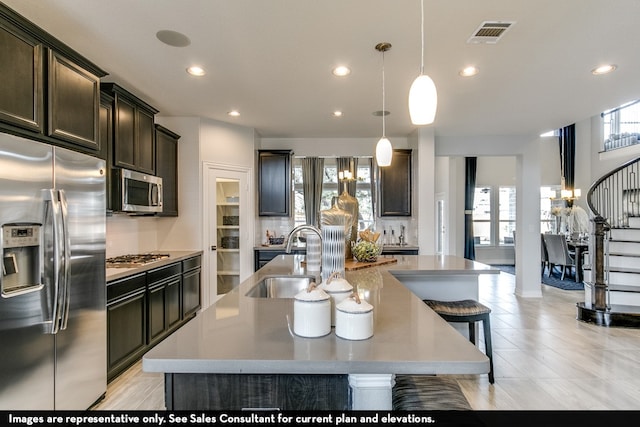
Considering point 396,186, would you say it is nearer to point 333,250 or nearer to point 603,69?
point 603,69

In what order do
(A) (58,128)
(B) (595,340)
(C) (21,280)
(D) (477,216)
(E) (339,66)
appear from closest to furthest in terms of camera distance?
(C) (21,280), (A) (58,128), (E) (339,66), (B) (595,340), (D) (477,216)

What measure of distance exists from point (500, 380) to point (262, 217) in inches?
158

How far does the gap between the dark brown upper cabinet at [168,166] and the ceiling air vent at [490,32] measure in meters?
3.42

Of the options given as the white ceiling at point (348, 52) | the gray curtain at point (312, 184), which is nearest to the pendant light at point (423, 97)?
the white ceiling at point (348, 52)

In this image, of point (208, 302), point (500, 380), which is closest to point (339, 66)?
point (500, 380)

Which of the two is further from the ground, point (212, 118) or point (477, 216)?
point (212, 118)

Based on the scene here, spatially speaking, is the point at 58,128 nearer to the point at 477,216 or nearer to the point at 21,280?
the point at 21,280

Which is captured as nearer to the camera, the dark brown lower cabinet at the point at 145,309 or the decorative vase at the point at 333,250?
the decorative vase at the point at 333,250

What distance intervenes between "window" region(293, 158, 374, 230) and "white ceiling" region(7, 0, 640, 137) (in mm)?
1987

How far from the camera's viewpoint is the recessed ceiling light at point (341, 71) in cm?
301

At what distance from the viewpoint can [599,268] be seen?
434 cm

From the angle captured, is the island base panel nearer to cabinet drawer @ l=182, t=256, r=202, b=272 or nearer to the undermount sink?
the undermount sink

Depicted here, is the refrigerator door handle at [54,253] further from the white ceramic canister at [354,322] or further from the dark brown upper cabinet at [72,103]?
the white ceramic canister at [354,322]

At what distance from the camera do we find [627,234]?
5020 millimetres
